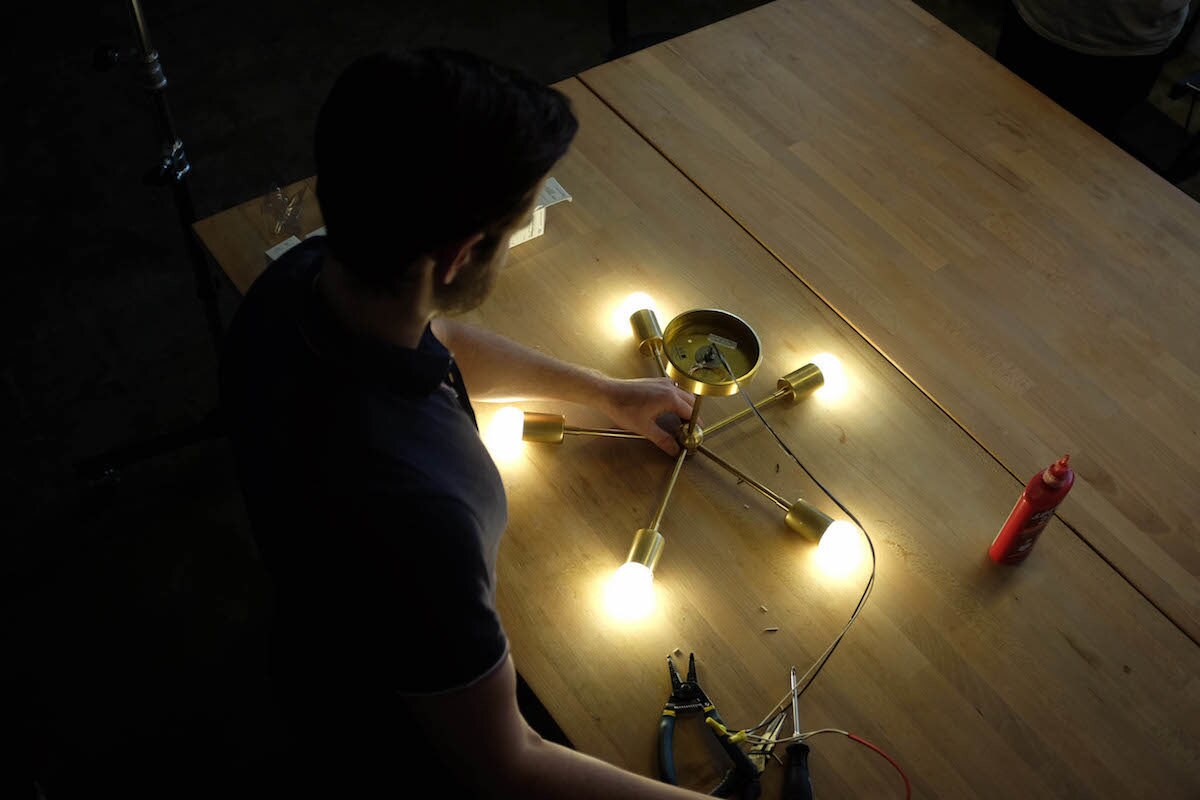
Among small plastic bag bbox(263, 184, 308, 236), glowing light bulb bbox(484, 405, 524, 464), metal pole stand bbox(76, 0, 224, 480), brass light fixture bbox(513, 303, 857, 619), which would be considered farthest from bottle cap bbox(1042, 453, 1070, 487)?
metal pole stand bbox(76, 0, 224, 480)

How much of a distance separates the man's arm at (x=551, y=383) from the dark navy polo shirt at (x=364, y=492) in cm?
31

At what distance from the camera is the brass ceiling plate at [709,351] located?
139 centimetres

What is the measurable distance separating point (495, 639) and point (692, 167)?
3.89ft

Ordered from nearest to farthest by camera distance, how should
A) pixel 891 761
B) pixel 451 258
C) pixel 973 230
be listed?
pixel 451 258 → pixel 891 761 → pixel 973 230

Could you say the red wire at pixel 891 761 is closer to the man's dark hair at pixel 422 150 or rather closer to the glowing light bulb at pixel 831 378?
the glowing light bulb at pixel 831 378

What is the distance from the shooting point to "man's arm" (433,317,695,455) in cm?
156

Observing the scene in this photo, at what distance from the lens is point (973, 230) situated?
1.92m

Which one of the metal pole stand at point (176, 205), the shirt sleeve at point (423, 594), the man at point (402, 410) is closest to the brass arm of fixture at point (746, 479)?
the man at point (402, 410)

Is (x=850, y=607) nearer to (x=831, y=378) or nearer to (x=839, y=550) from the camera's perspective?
(x=839, y=550)

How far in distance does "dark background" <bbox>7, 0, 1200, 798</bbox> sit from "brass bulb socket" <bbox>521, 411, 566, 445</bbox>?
0.44 metres

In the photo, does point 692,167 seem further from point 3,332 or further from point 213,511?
point 3,332

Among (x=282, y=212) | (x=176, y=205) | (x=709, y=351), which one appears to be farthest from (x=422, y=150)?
(x=176, y=205)

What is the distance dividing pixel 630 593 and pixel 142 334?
5.99ft

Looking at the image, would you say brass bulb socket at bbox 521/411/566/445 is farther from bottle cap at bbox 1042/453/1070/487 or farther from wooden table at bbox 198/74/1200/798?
bottle cap at bbox 1042/453/1070/487
